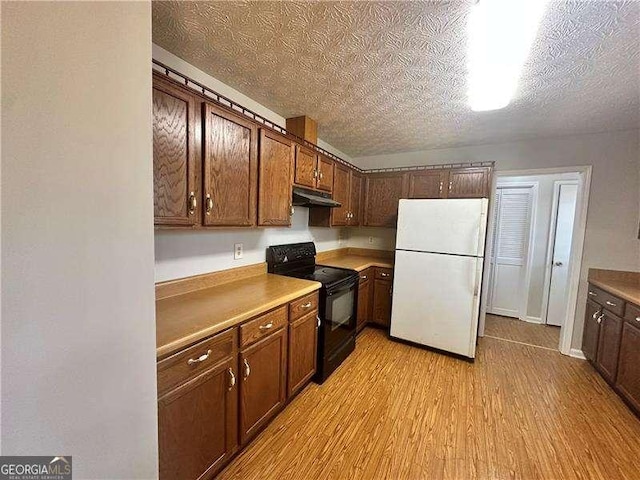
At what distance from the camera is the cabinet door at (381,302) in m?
3.26

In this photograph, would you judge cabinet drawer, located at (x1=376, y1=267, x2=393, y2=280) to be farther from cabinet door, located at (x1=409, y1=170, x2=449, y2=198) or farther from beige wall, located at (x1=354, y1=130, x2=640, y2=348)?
beige wall, located at (x1=354, y1=130, x2=640, y2=348)

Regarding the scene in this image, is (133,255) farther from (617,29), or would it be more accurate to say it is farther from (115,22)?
(617,29)

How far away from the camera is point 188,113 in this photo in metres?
1.38

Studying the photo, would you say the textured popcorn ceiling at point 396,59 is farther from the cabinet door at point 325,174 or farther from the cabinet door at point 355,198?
the cabinet door at point 355,198

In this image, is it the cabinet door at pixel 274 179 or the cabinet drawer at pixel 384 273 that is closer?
the cabinet door at pixel 274 179

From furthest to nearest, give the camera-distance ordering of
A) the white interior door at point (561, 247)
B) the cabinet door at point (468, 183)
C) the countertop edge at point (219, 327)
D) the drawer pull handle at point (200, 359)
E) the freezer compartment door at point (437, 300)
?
1. the white interior door at point (561, 247)
2. the cabinet door at point (468, 183)
3. the freezer compartment door at point (437, 300)
4. the drawer pull handle at point (200, 359)
5. the countertop edge at point (219, 327)

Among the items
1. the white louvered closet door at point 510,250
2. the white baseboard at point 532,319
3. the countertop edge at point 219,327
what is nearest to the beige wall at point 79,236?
the countertop edge at point 219,327

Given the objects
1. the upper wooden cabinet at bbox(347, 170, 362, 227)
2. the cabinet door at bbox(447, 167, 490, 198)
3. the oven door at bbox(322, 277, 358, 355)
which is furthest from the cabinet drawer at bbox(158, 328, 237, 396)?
the cabinet door at bbox(447, 167, 490, 198)

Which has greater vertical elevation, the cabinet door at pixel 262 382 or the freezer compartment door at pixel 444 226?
the freezer compartment door at pixel 444 226

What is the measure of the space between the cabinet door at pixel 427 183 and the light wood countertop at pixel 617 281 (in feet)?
5.64

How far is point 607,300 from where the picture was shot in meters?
2.32

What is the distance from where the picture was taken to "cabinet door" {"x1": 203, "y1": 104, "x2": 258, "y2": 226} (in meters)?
1.49

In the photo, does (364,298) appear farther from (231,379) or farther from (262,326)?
(231,379)

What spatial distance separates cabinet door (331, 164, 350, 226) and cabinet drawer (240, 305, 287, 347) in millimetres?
1500
